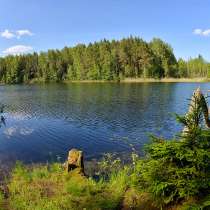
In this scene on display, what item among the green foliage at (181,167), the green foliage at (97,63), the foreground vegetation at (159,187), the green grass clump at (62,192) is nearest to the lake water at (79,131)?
the green grass clump at (62,192)

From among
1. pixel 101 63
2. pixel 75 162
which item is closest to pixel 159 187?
pixel 75 162

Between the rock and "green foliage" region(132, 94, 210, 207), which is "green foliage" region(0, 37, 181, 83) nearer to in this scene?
the rock

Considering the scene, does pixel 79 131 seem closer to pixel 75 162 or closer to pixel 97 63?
pixel 75 162

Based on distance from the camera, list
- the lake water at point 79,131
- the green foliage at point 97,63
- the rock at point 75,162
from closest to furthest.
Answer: the rock at point 75,162
the lake water at point 79,131
the green foliage at point 97,63

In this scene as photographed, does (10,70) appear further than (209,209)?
Yes

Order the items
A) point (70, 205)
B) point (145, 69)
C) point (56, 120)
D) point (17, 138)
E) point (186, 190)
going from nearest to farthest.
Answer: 1. point (186, 190)
2. point (70, 205)
3. point (17, 138)
4. point (56, 120)
5. point (145, 69)

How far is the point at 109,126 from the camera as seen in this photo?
111 ft

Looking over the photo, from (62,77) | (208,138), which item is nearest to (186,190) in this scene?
(208,138)

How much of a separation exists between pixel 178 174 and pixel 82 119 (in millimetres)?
30938

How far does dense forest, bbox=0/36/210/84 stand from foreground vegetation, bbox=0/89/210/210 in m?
128

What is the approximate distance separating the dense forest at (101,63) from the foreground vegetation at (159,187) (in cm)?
12777

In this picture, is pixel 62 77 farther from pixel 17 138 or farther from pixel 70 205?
pixel 70 205

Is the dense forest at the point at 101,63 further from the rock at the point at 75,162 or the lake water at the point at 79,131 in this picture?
the rock at the point at 75,162

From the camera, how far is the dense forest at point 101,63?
459 feet
